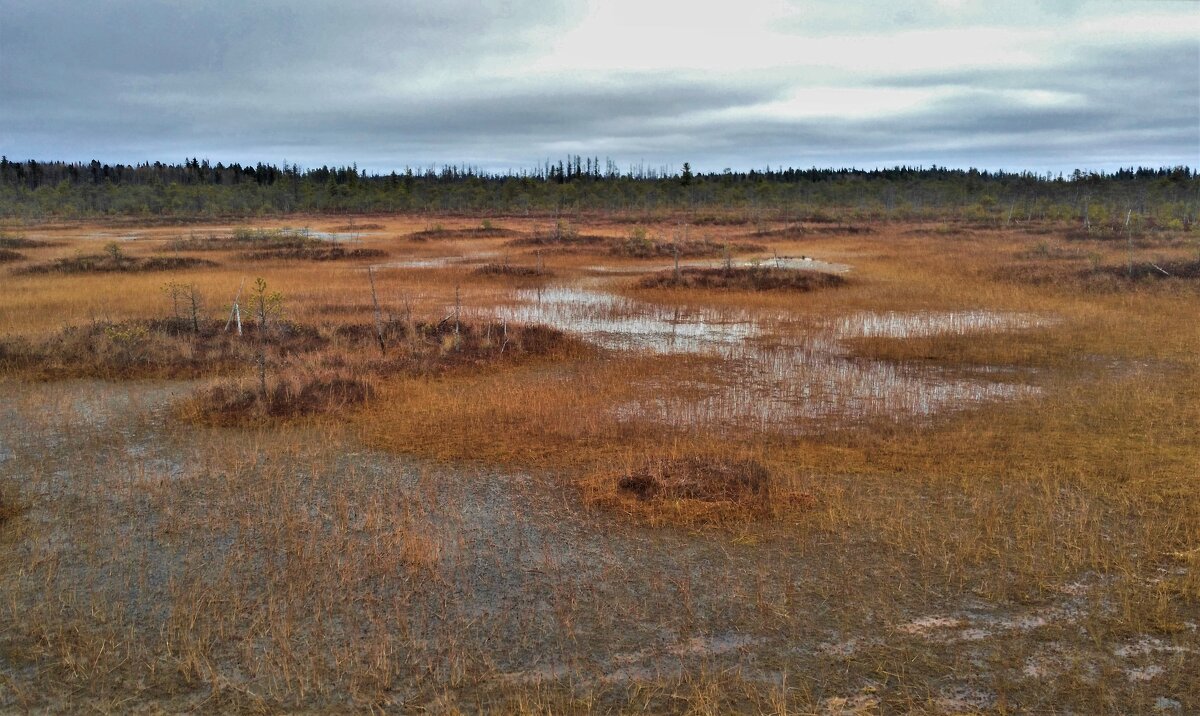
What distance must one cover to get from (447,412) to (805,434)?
18.7 ft

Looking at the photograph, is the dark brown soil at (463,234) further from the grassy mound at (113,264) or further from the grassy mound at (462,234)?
the grassy mound at (113,264)

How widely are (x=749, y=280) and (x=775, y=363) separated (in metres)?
12.8

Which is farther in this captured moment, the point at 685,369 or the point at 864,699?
the point at 685,369

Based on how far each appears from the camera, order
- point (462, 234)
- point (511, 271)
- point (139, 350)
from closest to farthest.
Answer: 1. point (139, 350)
2. point (511, 271)
3. point (462, 234)

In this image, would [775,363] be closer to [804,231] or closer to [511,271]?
[511,271]

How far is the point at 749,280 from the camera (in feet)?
99.0

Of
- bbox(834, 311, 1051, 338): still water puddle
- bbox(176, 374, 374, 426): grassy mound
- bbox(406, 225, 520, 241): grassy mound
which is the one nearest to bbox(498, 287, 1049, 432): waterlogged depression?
bbox(834, 311, 1051, 338): still water puddle

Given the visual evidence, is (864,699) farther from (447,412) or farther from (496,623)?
(447,412)

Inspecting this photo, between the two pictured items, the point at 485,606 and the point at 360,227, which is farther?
the point at 360,227

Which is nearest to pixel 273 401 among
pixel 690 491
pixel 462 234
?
pixel 690 491

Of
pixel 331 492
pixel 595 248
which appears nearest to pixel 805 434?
pixel 331 492

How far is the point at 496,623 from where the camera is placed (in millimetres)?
7184

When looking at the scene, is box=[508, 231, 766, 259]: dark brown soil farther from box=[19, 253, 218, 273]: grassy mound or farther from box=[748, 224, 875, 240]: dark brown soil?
box=[19, 253, 218, 273]: grassy mound

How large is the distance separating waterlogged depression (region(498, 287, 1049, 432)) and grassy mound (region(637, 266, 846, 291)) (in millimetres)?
3522
